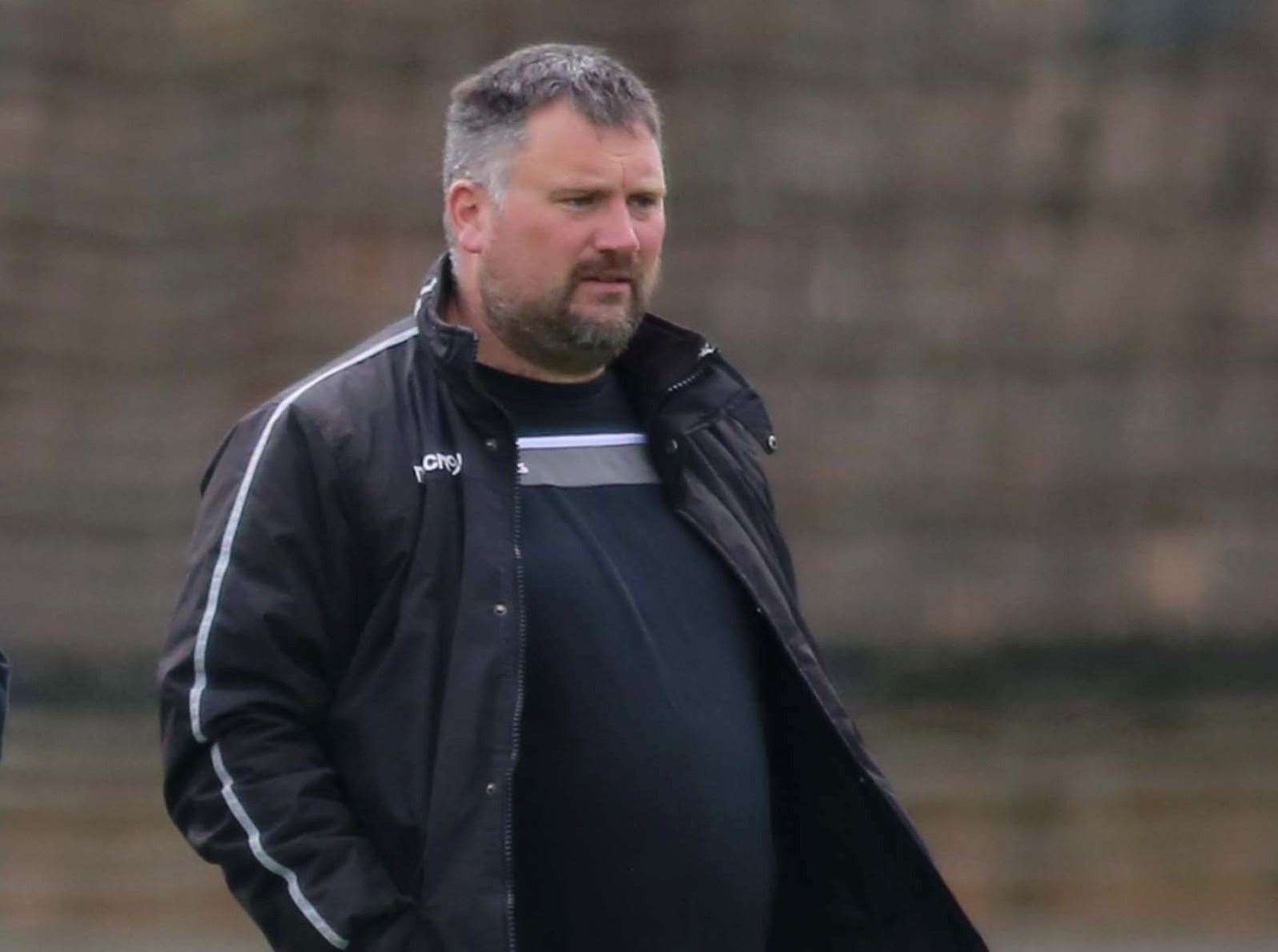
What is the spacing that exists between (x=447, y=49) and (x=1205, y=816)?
2483mm

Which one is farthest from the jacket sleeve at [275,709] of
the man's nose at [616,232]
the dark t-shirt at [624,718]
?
the man's nose at [616,232]

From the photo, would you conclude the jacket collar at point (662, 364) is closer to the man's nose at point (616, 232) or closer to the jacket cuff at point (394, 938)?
the man's nose at point (616, 232)

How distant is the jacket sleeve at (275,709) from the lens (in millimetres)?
3135

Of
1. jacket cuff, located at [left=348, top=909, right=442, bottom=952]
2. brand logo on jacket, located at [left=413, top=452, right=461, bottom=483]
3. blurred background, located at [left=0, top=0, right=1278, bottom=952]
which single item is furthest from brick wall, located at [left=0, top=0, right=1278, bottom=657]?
jacket cuff, located at [left=348, top=909, right=442, bottom=952]

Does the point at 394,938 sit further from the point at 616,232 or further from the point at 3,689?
the point at 616,232

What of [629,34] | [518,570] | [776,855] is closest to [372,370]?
[518,570]

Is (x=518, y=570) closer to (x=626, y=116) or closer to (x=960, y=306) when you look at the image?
(x=626, y=116)

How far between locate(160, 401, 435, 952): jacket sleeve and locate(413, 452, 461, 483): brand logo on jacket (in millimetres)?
102

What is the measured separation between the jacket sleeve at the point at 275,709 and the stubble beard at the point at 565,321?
29cm

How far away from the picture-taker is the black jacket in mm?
3135

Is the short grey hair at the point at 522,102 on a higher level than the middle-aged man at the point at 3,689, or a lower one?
higher

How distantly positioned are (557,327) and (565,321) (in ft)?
0.04

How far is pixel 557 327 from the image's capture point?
11.1ft

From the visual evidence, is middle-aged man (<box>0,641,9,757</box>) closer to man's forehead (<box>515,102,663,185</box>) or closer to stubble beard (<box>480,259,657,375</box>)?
stubble beard (<box>480,259,657,375</box>)
